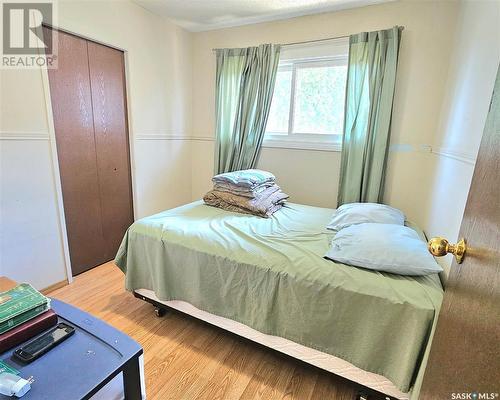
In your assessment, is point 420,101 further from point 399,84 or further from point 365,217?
point 365,217

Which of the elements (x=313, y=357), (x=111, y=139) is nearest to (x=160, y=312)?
(x=313, y=357)

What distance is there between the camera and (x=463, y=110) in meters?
1.48

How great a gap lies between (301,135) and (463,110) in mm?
1399

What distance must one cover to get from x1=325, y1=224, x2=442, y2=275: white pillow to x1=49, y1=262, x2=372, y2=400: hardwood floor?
1.92ft

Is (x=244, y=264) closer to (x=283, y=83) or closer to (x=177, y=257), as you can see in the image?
(x=177, y=257)

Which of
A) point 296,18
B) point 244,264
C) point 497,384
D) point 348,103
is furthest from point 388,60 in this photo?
point 497,384

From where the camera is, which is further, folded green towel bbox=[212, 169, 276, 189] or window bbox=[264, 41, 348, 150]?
window bbox=[264, 41, 348, 150]

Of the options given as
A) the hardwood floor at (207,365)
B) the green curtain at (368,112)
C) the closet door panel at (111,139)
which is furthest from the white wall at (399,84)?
the hardwood floor at (207,365)

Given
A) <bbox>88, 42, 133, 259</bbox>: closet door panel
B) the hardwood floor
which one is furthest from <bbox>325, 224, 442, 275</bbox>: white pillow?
<bbox>88, 42, 133, 259</bbox>: closet door panel

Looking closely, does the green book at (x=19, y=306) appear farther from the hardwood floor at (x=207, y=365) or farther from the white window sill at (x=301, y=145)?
the white window sill at (x=301, y=145)

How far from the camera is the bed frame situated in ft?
3.82

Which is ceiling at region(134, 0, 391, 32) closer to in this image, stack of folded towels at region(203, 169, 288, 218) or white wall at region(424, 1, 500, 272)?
white wall at region(424, 1, 500, 272)

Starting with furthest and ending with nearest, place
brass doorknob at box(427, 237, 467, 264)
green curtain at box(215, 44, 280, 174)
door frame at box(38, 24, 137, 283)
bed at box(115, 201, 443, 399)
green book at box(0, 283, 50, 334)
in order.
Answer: green curtain at box(215, 44, 280, 174) → door frame at box(38, 24, 137, 283) → bed at box(115, 201, 443, 399) → green book at box(0, 283, 50, 334) → brass doorknob at box(427, 237, 467, 264)

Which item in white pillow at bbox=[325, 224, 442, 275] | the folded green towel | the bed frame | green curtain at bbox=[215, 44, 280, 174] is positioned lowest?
the bed frame
